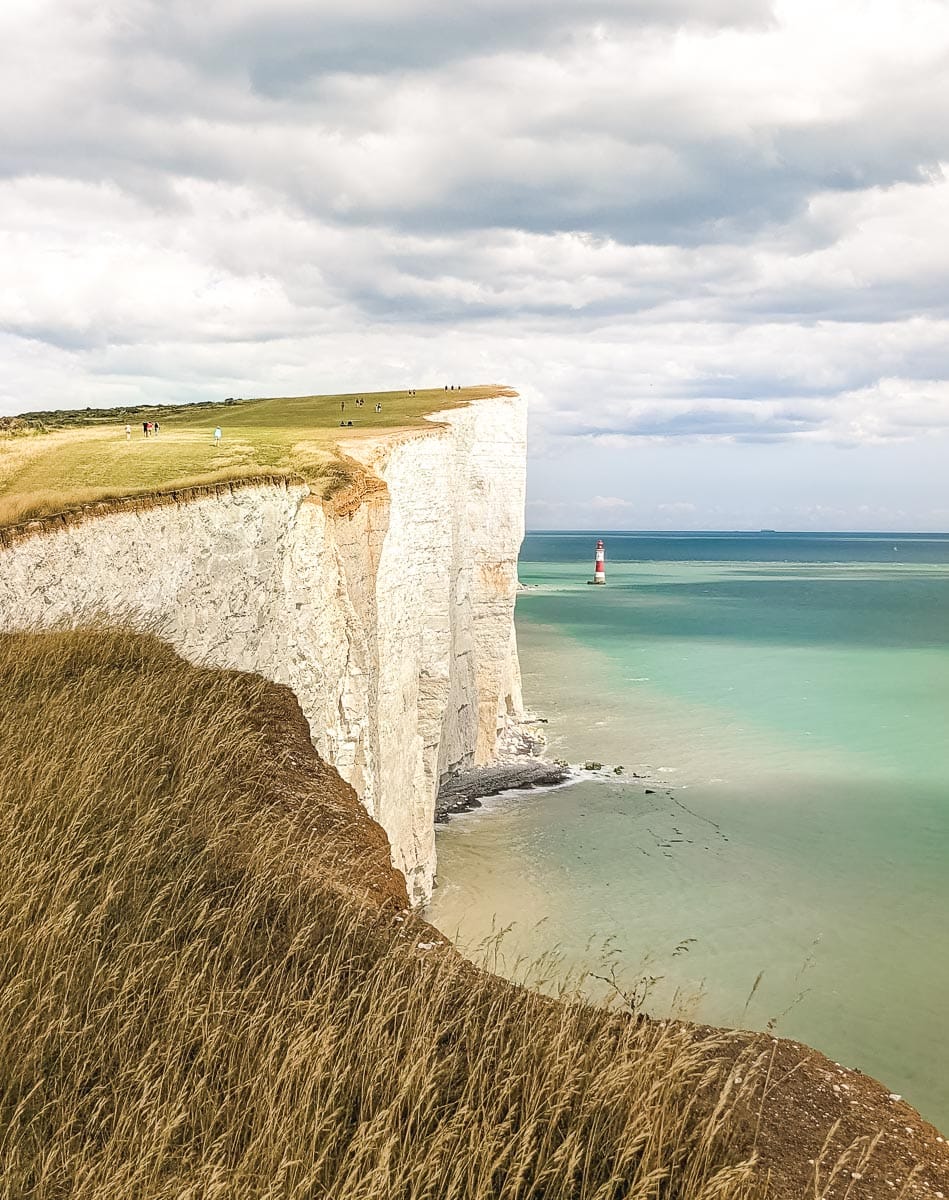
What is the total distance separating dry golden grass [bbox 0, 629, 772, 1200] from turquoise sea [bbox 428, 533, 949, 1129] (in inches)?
79.1

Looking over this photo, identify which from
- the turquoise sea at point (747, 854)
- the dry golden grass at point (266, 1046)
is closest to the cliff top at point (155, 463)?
the turquoise sea at point (747, 854)

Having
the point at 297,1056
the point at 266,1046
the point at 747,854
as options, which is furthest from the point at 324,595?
the point at 747,854

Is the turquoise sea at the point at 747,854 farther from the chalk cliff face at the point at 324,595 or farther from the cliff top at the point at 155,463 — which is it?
the cliff top at the point at 155,463

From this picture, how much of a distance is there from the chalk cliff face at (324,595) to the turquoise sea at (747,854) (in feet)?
11.2

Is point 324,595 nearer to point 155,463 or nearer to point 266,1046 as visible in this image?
point 155,463

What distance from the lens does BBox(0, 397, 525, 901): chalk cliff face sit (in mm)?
15250

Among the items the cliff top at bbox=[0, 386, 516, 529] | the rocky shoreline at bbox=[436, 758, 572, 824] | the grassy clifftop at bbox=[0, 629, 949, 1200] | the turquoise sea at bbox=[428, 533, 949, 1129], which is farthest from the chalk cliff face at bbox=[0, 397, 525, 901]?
the grassy clifftop at bbox=[0, 629, 949, 1200]

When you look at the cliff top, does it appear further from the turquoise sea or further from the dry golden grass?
the dry golden grass

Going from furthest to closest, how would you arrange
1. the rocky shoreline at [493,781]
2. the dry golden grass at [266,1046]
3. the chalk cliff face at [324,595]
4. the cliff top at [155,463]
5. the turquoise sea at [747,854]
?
the rocky shoreline at [493,781], the turquoise sea at [747,854], the cliff top at [155,463], the chalk cliff face at [324,595], the dry golden grass at [266,1046]

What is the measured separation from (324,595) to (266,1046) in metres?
12.9

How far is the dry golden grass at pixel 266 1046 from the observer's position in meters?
4.01

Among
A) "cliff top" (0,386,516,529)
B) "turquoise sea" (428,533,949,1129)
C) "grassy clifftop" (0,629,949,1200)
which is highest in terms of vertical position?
"cliff top" (0,386,516,529)

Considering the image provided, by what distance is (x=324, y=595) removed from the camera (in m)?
17.3

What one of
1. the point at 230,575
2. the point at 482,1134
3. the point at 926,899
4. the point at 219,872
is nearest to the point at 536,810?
the point at 926,899
